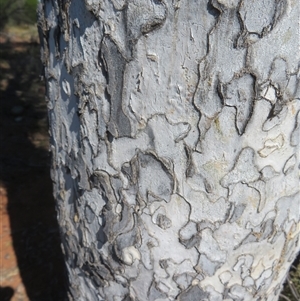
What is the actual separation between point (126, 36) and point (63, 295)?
1.87 meters

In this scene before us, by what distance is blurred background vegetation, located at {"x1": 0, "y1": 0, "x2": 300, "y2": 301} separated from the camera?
8.75ft

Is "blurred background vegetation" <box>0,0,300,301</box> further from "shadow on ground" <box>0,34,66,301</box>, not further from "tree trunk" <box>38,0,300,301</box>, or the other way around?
"tree trunk" <box>38,0,300,301</box>

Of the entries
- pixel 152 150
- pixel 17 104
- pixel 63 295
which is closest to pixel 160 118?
pixel 152 150

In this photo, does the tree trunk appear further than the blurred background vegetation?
No

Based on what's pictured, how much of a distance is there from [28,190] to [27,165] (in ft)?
1.25

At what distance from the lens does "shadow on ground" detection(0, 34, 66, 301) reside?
2.70 m

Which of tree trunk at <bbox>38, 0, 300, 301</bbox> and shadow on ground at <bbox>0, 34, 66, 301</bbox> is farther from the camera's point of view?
shadow on ground at <bbox>0, 34, 66, 301</bbox>

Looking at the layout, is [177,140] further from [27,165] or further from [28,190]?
[27,165]

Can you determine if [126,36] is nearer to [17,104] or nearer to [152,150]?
[152,150]

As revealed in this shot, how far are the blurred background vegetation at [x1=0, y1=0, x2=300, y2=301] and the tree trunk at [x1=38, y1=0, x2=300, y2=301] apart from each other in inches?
44.1

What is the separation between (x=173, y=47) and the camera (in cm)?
98

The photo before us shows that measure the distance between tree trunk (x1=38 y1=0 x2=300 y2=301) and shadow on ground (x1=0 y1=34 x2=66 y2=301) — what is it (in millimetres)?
1369

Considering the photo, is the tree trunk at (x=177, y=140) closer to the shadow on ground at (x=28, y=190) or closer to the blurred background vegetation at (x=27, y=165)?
the blurred background vegetation at (x=27, y=165)

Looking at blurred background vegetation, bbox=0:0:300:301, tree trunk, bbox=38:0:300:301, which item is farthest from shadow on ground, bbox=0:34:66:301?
tree trunk, bbox=38:0:300:301
